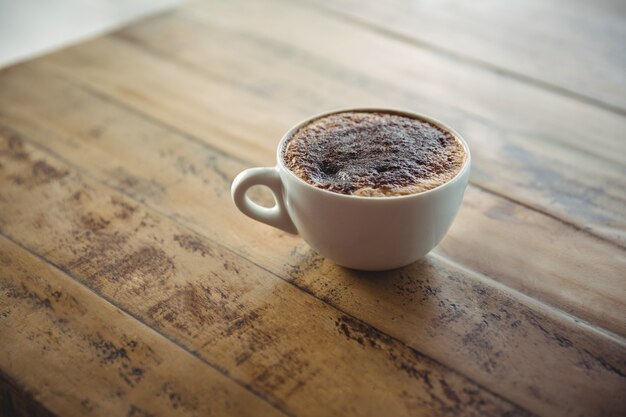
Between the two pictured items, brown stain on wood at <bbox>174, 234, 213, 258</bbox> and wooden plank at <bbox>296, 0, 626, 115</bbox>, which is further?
wooden plank at <bbox>296, 0, 626, 115</bbox>

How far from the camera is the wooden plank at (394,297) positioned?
0.62 metres

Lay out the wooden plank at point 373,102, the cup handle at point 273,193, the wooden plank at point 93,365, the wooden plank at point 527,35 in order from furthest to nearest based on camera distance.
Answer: the wooden plank at point 527,35 < the wooden plank at point 373,102 < the cup handle at point 273,193 < the wooden plank at point 93,365

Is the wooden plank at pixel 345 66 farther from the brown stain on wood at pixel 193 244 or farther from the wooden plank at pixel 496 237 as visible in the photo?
the brown stain on wood at pixel 193 244

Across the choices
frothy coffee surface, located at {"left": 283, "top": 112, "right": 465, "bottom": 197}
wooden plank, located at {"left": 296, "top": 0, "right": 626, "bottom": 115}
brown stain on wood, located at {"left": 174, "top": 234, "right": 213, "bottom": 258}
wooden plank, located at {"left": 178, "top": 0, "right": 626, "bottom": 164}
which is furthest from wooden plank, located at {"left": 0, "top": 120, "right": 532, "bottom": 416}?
wooden plank, located at {"left": 296, "top": 0, "right": 626, "bottom": 115}

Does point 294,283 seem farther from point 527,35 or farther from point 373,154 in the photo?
point 527,35

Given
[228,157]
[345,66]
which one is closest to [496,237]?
[228,157]

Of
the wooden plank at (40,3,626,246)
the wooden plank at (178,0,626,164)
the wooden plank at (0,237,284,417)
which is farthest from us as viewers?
the wooden plank at (178,0,626,164)

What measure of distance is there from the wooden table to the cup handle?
0.05 m

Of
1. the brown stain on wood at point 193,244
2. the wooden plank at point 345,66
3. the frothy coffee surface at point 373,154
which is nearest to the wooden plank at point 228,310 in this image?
the brown stain on wood at point 193,244

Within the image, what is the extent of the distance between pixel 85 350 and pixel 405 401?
0.32 m

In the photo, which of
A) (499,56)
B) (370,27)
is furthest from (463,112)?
(370,27)

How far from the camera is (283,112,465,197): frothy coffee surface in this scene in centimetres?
67

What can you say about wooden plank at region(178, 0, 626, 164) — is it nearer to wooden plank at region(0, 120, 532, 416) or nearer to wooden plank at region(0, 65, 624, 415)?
wooden plank at region(0, 65, 624, 415)

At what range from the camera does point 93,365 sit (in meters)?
0.63
